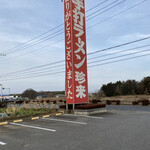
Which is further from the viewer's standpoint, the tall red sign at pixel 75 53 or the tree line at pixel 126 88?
the tree line at pixel 126 88

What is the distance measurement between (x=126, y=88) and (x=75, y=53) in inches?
1675

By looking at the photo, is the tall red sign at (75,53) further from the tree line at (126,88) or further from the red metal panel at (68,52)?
the tree line at (126,88)

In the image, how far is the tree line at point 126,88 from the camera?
49.8 metres

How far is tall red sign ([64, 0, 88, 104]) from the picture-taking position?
14711 millimetres

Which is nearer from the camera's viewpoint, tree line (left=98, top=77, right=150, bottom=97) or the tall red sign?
the tall red sign

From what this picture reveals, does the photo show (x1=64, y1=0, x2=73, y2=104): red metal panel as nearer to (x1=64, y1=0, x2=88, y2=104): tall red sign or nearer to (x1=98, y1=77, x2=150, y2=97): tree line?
(x1=64, y1=0, x2=88, y2=104): tall red sign

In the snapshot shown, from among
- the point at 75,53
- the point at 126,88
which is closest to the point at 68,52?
the point at 75,53

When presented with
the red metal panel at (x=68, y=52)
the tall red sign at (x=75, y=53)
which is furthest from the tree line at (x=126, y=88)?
the red metal panel at (x=68, y=52)

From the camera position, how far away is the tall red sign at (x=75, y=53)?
1471 cm

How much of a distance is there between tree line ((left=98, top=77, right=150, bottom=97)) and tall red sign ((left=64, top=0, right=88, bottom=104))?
34486 mm

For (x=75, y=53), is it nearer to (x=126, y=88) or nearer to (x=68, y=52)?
(x=68, y=52)

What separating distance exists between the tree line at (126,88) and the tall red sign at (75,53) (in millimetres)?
34486

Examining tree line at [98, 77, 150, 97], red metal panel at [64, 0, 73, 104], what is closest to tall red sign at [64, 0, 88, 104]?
red metal panel at [64, 0, 73, 104]

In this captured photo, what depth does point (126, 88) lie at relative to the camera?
53.5 metres
